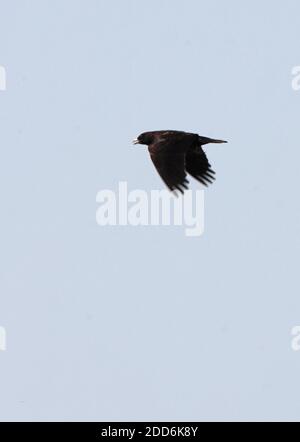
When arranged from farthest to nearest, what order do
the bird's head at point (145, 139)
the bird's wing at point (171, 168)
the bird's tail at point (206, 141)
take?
the bird's tail at point (206, 141) < the bird's head at point (145, 139) < the bird's wing at point (171, 168)

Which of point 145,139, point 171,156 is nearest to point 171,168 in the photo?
point 171,156

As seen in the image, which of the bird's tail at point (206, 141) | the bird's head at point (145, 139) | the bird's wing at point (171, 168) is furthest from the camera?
the bird's tail at point (206, 141)

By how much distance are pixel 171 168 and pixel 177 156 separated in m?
0.48

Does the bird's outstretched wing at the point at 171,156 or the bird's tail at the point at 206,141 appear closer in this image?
the bird's outstretched wing at the point at 171,156

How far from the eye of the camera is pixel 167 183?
45406 millimetres

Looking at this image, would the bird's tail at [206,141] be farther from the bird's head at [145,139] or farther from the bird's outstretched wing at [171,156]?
the bird's head at [145,139]

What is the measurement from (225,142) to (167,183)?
2.10 metres

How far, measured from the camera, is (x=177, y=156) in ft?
151

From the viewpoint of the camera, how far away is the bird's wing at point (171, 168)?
45375 millimetres
